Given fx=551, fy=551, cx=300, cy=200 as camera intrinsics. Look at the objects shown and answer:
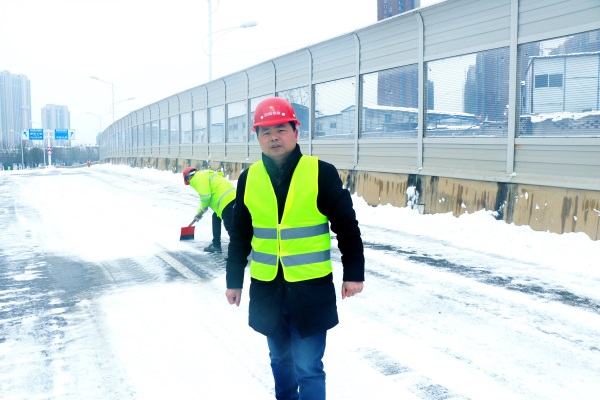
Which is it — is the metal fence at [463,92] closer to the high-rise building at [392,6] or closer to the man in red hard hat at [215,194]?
the man in red hard hat at [215,194]

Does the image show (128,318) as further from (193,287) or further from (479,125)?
(479,125)

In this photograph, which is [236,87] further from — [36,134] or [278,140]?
[36,134]

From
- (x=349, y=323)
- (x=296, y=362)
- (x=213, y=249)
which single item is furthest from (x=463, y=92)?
(x=296, y=362)

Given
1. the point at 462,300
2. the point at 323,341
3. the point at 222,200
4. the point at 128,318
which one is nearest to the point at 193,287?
the point at 128,318

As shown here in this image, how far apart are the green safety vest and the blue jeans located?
29cm

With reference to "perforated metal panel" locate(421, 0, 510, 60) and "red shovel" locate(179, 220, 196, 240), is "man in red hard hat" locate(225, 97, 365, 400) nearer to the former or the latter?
"red shovel" locate(179, 220, 196, 240)

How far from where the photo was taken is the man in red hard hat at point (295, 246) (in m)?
2.92

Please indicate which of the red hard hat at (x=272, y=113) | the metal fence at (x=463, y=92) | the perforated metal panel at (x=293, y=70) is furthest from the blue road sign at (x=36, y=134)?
the red hard hat at (x=272, y=113)

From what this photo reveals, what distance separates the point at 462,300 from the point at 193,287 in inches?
121

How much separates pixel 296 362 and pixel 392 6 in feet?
481

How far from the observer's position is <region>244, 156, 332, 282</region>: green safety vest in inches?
115

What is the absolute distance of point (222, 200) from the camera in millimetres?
8195

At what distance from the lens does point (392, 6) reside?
139 m

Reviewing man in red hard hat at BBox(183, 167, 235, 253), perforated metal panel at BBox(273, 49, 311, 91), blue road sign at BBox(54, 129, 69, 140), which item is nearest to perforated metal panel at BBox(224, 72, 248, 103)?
perforated metal panel at BBox(273, 49, 311, 91)
